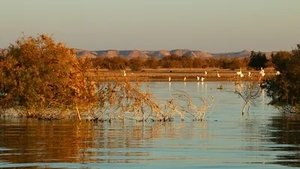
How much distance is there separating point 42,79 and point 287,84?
46.6 feet

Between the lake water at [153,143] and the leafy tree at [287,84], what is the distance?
591cm

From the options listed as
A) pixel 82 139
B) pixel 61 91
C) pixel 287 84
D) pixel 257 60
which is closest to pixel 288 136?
pixel 82 139

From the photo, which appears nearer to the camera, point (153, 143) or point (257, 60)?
point (153, 143)

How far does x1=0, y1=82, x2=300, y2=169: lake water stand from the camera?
950 inches

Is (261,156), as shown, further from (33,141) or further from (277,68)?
(277,68)

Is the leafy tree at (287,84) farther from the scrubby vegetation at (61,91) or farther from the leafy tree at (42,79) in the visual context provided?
the leafy tree at (42,79)

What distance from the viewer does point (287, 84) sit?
50.2 metres

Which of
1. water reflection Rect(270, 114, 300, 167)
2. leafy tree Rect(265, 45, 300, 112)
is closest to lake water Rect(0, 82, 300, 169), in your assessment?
water reflection Rect(270, 114, 300, 167)

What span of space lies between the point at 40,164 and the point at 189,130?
14.0 metres

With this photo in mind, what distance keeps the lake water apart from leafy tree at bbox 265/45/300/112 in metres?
5.91

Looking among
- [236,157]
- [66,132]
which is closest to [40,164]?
[236,157]

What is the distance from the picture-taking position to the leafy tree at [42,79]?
143ft

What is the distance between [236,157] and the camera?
25672 millimetres

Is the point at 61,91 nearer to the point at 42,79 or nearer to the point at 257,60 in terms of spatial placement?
the point at 42,79
